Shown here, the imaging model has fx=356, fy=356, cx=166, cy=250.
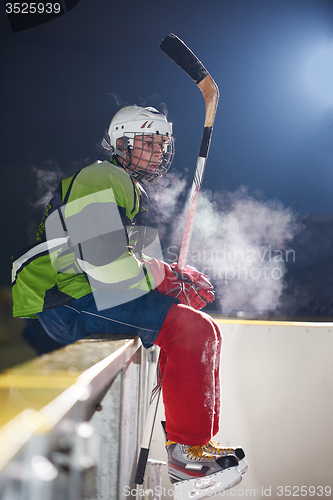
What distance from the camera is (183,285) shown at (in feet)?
3.76

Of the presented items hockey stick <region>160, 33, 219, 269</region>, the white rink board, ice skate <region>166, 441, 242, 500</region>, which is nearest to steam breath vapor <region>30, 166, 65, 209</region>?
hockey stick <region>160, 33, 219, 269</region>

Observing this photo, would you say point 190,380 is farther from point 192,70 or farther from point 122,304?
point 192,70

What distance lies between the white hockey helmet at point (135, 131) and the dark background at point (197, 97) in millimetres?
988

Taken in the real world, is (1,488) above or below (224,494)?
above

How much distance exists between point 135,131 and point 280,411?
1.30 meters

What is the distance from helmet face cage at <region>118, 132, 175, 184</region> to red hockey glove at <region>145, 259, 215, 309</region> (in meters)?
0.35

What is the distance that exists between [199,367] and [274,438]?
961 mm

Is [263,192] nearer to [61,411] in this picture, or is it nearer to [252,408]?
[252,408]

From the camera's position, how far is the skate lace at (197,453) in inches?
33.5

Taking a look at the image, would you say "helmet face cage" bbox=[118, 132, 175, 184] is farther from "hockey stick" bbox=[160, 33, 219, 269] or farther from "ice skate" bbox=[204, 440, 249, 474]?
"ice skate" bbox=[204, 440, 249, 474]

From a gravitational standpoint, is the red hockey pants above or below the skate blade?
above

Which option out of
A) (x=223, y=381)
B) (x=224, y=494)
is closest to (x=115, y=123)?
(x=223, y=381)

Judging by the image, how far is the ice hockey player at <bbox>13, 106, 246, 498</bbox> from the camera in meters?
0.85

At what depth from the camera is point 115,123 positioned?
1.29 metres
